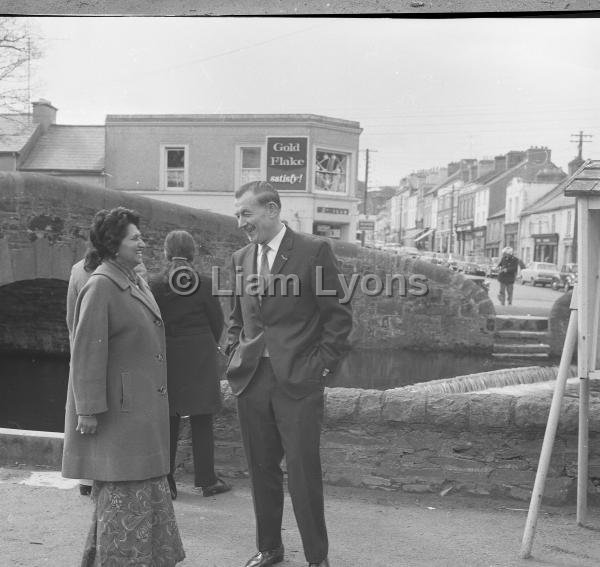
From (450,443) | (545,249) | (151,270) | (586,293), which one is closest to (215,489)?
(450,443)

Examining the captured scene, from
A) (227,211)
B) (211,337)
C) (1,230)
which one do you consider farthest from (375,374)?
(211,337)

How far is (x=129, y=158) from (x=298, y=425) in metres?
7.53

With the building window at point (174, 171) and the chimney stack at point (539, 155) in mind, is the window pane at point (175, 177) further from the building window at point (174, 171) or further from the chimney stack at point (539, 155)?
the chimney stack at point (539, 155)

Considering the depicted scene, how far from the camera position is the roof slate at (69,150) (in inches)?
329

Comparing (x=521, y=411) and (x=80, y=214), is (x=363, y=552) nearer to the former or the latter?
(x=521, y=411)

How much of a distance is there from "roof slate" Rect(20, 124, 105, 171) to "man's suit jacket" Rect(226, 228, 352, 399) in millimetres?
5708

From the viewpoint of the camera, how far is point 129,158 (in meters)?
9.82

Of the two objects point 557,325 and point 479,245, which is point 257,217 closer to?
point 557,325

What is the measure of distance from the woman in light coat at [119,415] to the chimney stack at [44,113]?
533cm

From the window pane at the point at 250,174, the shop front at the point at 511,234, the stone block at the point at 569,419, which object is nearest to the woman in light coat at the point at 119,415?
the stone block at the point at 569,419

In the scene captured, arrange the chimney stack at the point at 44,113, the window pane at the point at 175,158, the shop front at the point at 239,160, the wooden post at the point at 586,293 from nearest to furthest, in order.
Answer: the wooden post at the point at 586,293 → the chimney stack at the point at 44,113 → the shop front at the point at 239,160 → the window pane at the point at 175,158

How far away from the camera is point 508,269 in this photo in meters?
16.5

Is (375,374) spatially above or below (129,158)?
below

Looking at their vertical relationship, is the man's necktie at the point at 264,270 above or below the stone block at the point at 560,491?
above
